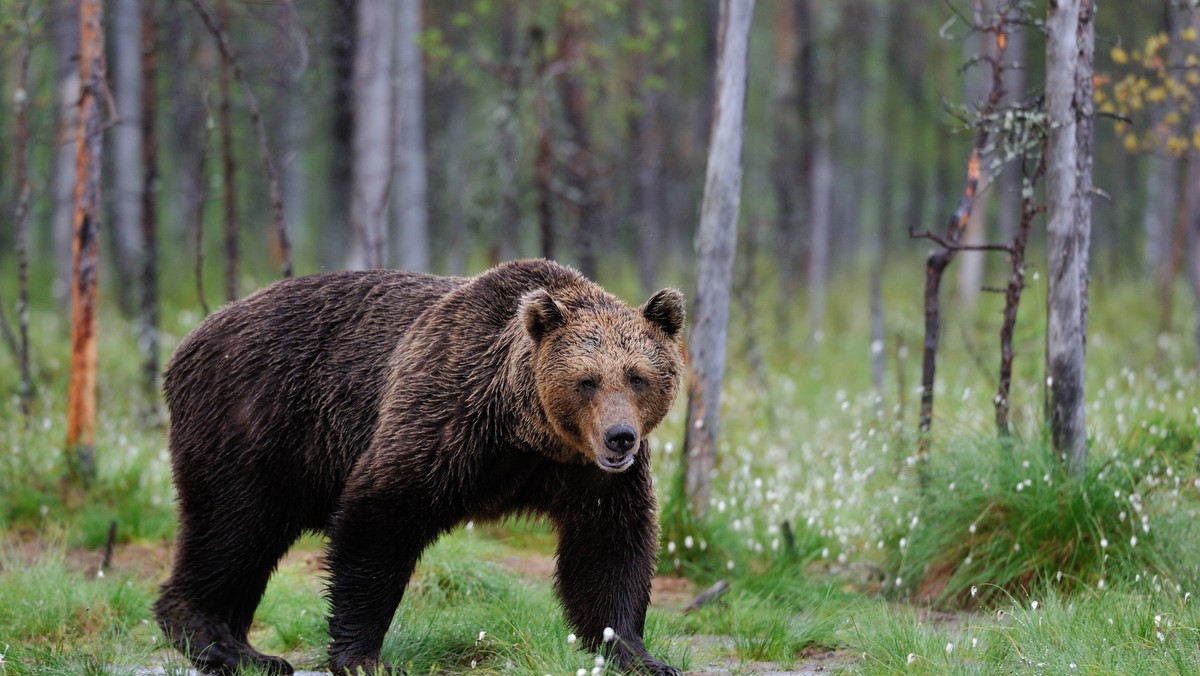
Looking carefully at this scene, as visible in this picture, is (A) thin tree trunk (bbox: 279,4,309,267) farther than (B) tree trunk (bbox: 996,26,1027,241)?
No

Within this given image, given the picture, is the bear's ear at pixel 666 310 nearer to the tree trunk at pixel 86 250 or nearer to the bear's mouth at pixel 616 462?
the bear's mouth at pixel 616 462

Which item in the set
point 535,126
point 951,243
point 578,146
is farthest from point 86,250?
point 578,146

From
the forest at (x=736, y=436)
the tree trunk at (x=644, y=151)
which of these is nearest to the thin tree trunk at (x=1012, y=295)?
the forest at (x=736, y=436)

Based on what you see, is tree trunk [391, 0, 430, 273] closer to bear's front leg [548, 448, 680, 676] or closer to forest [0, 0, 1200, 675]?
forest [0, 0, 1200, 675]

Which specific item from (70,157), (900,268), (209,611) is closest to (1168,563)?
(209,611)

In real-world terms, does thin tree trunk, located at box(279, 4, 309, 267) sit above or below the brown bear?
above

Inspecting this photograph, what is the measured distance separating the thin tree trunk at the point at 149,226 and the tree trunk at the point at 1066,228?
785 centimetres

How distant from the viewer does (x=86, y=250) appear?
8.38 m

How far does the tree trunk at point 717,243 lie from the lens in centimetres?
762

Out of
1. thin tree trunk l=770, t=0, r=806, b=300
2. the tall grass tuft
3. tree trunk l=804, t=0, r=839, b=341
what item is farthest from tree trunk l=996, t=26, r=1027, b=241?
the tall grass tuft

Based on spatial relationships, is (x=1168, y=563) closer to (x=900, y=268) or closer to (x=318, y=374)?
(x=318, y=374)

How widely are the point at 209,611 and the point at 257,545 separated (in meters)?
0.39

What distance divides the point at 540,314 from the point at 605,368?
14.3 inches

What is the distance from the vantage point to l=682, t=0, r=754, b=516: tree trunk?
25.0 ft
